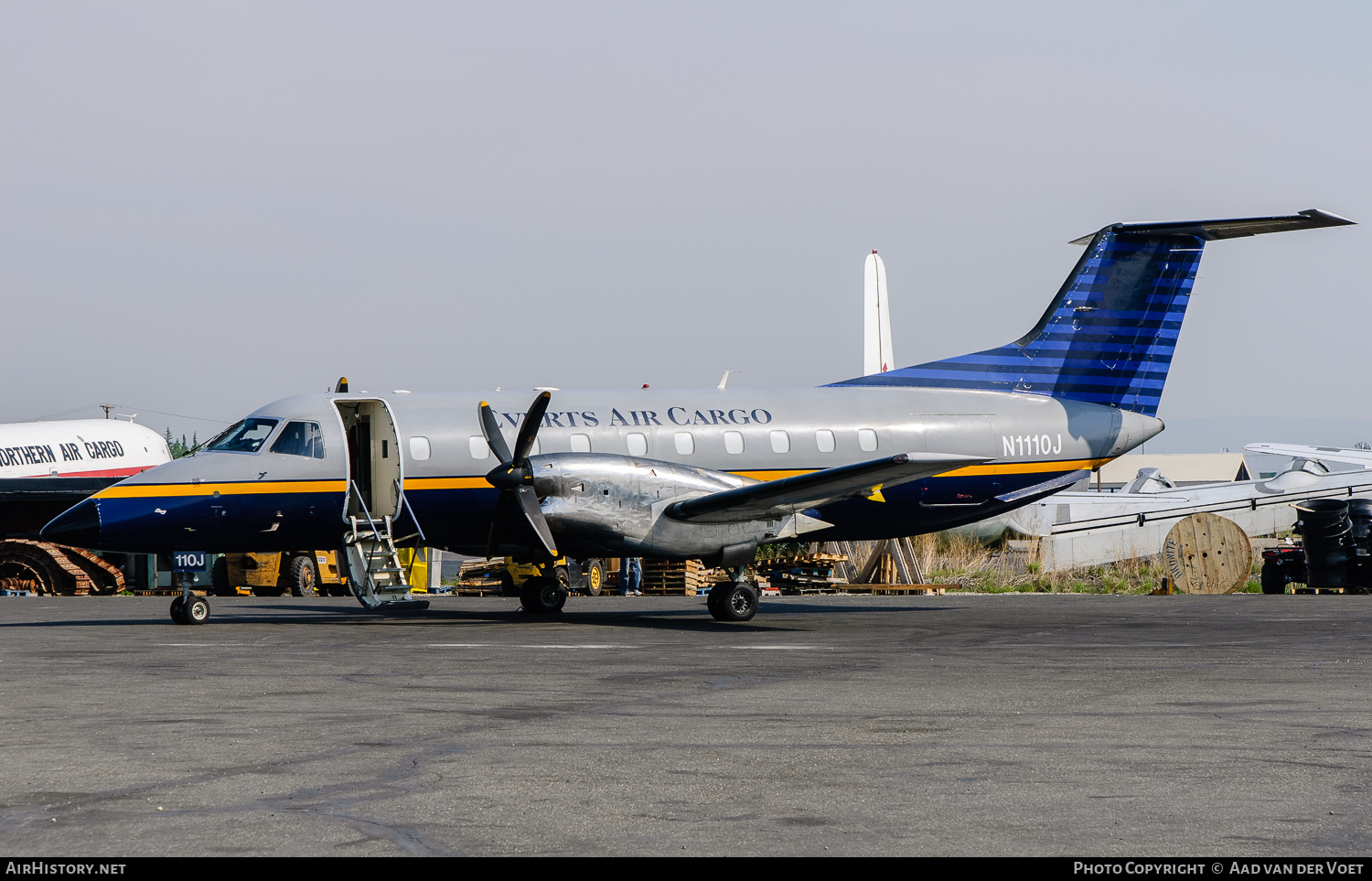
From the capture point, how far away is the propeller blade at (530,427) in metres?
17.5

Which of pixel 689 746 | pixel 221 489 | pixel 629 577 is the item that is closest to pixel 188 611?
pixel 221 489

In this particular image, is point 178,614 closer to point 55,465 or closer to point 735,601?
point 735,601

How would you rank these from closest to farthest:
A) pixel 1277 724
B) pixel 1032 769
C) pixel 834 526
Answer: pixel 1032 769 < pixel 1277 724 < pixel 834 526

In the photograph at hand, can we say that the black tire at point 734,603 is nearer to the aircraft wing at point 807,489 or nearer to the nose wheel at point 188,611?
the aircraft wing at point 807,489

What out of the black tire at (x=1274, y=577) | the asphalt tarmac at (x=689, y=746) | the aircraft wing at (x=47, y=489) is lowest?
the black tire at (x=1274, y=577)

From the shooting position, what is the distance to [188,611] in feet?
58.7

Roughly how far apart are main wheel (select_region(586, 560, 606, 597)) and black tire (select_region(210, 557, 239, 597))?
10.3 metres

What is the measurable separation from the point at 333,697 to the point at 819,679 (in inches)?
170

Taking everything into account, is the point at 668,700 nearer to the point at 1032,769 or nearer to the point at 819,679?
the point at 819,679

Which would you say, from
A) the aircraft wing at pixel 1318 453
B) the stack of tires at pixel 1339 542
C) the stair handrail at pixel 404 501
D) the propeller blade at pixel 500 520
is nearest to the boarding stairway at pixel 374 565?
the stair handrail at pixel 404 501

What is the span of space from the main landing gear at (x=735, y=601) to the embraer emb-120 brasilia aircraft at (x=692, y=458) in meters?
0.03

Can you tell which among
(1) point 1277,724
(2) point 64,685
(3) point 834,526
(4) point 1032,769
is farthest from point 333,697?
(3) point 834,526

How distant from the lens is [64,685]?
35.4 feet

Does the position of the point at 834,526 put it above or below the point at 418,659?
above
